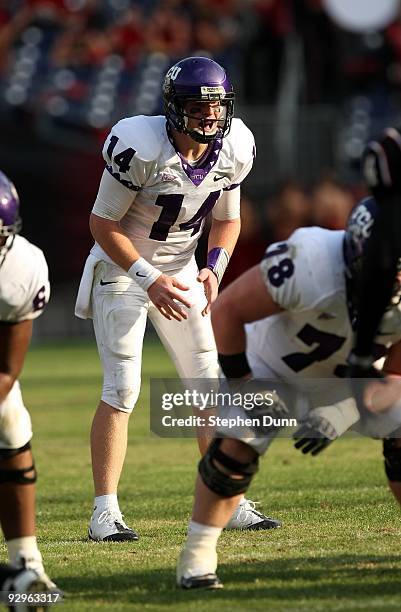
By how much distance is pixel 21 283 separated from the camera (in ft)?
11.8

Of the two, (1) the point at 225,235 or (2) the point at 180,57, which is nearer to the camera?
(1) the point at 225,235

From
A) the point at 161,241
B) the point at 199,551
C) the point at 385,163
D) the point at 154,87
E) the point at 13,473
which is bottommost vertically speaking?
the point at 199,551

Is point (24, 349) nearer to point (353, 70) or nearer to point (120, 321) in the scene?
point (120, 321)

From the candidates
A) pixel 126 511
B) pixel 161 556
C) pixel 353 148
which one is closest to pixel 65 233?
pixel 353 148

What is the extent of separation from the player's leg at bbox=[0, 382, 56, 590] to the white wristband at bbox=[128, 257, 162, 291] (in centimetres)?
113

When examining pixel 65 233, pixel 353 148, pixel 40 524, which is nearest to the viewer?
pixel 40 524

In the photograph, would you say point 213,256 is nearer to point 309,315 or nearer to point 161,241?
point 161,241

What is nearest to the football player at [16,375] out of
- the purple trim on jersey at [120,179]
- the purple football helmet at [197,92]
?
the purple trim on jersey at [120,179]

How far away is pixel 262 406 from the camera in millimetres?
3869

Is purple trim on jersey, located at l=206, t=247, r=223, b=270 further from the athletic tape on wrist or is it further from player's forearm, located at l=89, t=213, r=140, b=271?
the athletic tape on wrist

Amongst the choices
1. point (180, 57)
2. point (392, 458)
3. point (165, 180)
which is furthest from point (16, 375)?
point (180, 57)

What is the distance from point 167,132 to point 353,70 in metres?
10.3

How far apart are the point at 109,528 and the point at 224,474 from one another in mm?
1175

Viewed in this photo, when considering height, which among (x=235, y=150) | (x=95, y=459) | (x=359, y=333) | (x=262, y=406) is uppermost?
(x=235, y=150)
